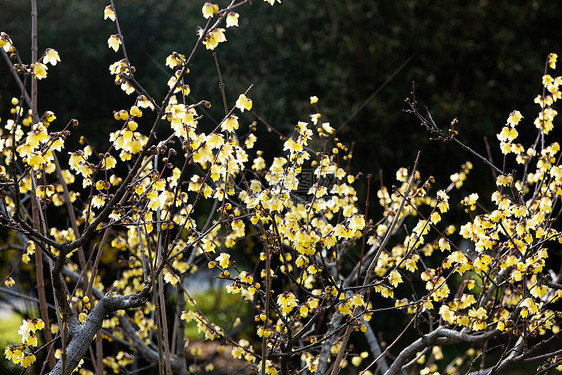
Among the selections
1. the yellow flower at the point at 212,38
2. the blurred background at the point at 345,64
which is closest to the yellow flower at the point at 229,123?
the yellow flower at the point at 212,38

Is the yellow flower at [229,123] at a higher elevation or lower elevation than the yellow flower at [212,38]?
lower

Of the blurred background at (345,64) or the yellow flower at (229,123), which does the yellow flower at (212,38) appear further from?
the blurred background at (345,64)

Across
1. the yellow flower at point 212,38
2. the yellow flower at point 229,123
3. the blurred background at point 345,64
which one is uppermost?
the blurred background at point 345,64

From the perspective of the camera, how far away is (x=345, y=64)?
4.73 metres

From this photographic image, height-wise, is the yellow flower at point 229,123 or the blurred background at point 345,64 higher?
the blurred background at point 345,64

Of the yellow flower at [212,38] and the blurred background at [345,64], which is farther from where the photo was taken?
the blurred background at [345,64]

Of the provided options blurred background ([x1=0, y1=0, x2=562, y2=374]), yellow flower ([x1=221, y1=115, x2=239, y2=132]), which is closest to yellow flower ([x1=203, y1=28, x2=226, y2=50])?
yellow flower ([x1=221, y1=115, x2=239, y2=132])

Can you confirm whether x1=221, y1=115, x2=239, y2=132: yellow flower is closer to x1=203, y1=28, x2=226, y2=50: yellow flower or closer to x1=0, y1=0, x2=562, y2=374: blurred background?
x1=203, y1=28, x2=226, y2=50: yellow flower

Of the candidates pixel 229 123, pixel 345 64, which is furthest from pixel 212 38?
pixel 345 64

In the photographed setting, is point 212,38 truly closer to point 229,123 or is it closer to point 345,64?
point 229,123

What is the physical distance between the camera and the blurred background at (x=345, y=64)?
4660mm

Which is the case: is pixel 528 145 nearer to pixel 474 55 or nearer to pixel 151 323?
pixel 474 55

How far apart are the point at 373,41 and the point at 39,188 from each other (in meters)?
3.61

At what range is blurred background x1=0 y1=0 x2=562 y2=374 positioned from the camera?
4.66 m
